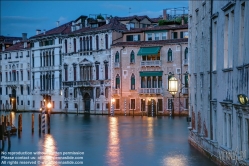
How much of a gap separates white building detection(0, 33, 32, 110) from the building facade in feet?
47.2

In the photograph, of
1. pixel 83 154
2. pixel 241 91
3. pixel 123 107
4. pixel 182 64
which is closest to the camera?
pixel 241 91

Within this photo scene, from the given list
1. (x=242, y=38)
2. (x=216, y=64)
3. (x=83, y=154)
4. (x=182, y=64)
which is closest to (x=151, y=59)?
A: (x=182, y=64)

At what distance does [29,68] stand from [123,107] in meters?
15.5

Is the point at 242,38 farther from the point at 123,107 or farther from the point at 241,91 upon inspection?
the point at 123,107

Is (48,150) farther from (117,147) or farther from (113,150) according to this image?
(117,147)

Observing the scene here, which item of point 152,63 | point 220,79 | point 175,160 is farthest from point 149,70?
point 220,79

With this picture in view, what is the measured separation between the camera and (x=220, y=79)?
12.2 metres

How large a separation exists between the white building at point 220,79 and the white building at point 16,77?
39.2m

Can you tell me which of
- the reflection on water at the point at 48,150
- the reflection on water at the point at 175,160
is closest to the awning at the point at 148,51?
the reflection on water at the point at 48,150

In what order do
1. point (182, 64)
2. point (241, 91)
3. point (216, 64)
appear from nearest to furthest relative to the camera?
point (241, 91)
point (216, 64)
point (182, 64)

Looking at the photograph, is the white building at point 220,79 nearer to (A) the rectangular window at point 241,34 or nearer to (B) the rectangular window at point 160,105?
(A) the rectangular window at point 241,34

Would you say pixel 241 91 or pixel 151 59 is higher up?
pixel 151 59

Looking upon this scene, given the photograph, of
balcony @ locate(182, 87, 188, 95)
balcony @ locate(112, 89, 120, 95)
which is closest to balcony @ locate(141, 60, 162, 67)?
balcony @ locate(182, 87, 188, 95)

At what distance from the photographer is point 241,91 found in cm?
1001
